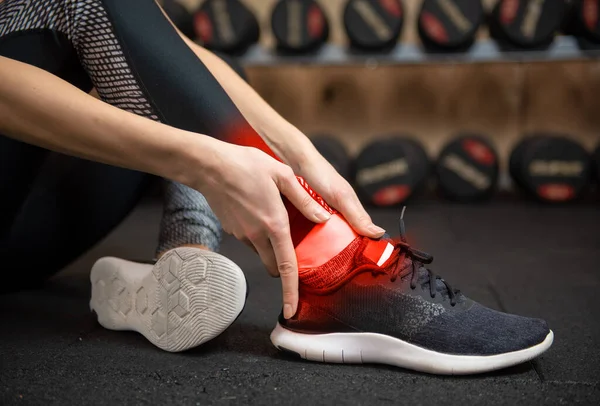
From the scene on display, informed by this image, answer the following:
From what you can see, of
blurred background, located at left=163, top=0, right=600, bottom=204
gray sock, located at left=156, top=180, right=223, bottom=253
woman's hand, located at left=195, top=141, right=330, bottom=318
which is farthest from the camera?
blurred background, located at left=163, top=0, right=600, bottom=204

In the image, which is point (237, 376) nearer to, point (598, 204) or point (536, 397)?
point (536, 397)

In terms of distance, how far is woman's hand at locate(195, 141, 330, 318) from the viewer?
2.00 feet

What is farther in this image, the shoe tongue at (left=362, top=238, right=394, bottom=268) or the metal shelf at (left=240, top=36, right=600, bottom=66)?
the metal shelf at (left=240, top=36, right=600, bottom=66)

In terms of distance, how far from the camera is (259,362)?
0.71 m

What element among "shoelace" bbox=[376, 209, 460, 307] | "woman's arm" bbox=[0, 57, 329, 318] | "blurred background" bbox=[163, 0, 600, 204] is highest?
"woman's arm" bbox=[0, 57, 329, 318]

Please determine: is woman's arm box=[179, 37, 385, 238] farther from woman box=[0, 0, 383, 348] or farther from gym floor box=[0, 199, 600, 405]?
gym floor box=[0, 199, 600, 405]

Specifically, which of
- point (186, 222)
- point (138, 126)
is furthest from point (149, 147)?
point (186, 222)

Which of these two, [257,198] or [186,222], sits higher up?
[257,198]

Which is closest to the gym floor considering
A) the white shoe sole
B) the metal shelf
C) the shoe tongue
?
the white shoe sole

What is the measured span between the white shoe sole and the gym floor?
11 mm

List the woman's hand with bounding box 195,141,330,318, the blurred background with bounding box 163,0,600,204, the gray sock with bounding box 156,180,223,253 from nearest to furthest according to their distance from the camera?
1. the woman's hand with bounding box 195,141,330,318
2. the gray sock with bounding box 156,180,223,253
3. the blurred background with bounding box 163,0,600,204

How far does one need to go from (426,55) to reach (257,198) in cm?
154

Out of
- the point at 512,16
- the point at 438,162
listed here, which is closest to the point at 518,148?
the point at 438,162

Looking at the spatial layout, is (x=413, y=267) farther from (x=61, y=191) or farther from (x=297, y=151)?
(x=61, y=191)
